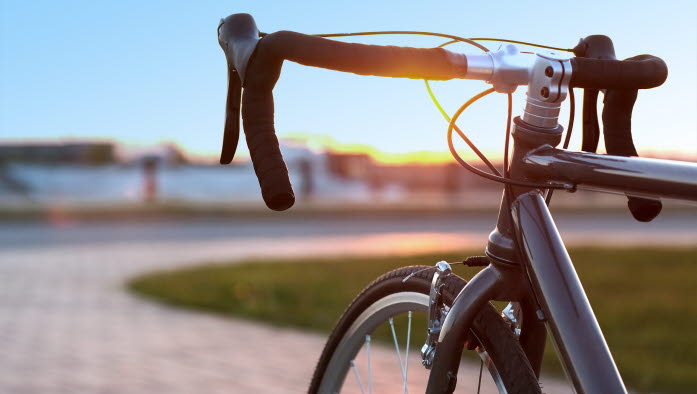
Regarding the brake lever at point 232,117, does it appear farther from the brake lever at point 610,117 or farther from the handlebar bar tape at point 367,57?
the brake lever at point 610,117

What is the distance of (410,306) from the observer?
2021 mm

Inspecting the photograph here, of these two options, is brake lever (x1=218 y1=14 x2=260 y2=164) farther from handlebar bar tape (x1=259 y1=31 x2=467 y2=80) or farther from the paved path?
the paved path

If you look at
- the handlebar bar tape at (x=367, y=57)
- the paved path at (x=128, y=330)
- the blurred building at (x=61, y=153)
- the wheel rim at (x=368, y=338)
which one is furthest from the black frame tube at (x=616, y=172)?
the blurred building at (x=61, y=153)

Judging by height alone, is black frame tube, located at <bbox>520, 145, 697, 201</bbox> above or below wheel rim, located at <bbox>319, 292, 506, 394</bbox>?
above

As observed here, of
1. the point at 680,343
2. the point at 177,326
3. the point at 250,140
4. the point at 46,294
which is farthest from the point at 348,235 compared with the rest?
the point at 250,140

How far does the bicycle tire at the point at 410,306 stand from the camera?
1596 mm

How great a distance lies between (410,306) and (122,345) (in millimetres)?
4995

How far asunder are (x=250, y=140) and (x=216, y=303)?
287 inches

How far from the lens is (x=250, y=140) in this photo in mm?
1521

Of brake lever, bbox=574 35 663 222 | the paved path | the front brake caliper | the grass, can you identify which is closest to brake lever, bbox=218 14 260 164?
the front brake caliper

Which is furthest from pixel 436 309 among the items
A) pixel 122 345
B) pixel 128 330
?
pixel 128 330

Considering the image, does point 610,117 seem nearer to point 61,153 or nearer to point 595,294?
point 595,294

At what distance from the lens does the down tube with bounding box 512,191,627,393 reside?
4.74 ft

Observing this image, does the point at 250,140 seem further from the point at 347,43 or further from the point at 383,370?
the point at 383,370
